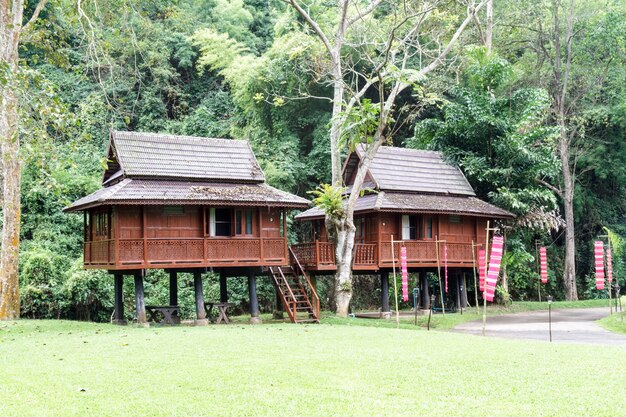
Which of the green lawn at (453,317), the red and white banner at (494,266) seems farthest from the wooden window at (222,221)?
the red and white banner at (494,266)

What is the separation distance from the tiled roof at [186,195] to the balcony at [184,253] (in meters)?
1.24

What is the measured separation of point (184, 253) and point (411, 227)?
377 inches

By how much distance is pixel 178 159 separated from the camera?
23141mm

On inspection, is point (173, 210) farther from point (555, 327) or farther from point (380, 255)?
point (555, 327)

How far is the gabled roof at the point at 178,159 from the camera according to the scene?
22312mm

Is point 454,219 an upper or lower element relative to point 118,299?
upper

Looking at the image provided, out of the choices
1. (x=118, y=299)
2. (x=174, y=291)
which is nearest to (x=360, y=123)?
(x=174, y=291)

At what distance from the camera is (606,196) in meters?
37.8

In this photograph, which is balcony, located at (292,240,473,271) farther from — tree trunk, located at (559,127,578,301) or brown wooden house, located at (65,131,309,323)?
tree trunk, located at (559,127,578,301)

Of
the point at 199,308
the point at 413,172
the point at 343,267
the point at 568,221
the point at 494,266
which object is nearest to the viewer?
the point at 494,266

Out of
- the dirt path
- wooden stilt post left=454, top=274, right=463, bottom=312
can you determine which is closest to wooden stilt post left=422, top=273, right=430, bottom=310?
wooden stilt post left=454, top=274, right=463, bottom=312

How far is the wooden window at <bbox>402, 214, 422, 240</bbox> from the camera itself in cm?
2709

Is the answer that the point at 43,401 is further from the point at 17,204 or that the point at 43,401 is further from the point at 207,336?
the point at 17,204

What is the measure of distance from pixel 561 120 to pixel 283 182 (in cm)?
1320
